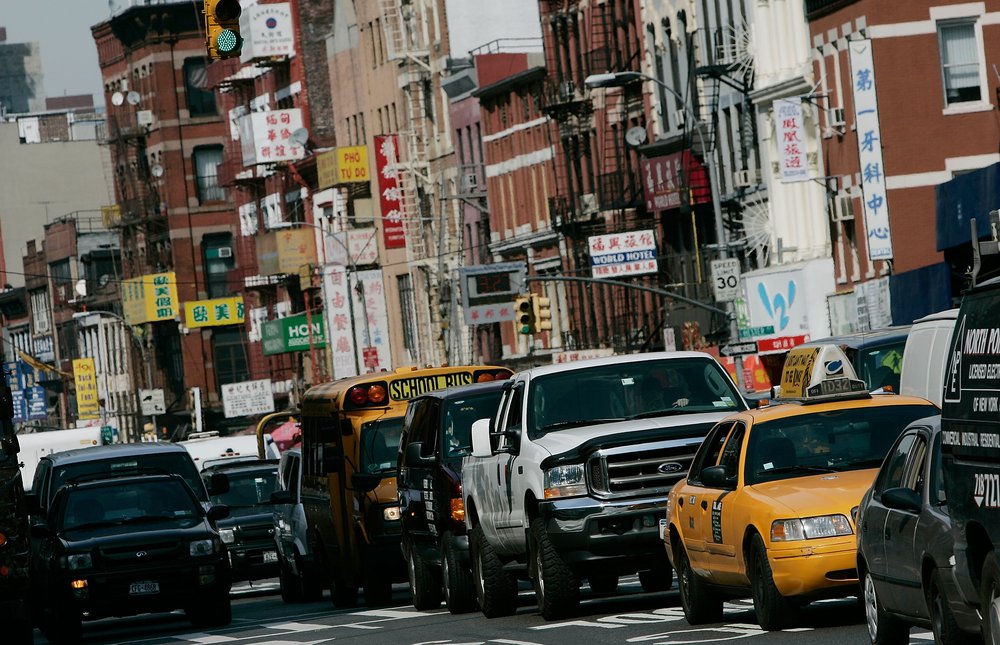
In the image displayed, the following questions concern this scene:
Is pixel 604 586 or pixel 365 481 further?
pixel 365 481

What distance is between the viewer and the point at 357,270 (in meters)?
98.0

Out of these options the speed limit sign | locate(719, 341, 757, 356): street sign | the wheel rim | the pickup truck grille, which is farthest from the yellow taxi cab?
the speed limit sign

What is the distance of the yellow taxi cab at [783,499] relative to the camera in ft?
50.0

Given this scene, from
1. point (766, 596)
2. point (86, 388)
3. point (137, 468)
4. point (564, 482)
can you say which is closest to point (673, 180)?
point (137, 468)

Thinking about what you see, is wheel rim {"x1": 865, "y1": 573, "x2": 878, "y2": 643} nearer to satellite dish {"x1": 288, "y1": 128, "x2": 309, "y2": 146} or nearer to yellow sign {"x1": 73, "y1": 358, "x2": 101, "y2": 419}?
satellite dish {"x1": 288, "y1": 128, "x2": 309, "y2": 146}

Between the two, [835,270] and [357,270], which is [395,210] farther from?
[835,270]

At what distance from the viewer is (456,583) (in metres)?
22.1

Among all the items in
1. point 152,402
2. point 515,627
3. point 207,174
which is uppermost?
Answer: point 207,174

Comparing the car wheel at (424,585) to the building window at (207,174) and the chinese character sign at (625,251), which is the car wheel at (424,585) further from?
the building window at (207,174)

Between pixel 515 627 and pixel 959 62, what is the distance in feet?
108

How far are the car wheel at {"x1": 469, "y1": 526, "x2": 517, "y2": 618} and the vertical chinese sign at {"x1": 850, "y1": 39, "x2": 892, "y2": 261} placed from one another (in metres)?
28.3

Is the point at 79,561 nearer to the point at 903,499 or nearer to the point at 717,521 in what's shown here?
the point at 717,521

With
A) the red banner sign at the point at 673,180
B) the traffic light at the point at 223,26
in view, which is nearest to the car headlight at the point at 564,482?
the traffic light at the point at 223,26

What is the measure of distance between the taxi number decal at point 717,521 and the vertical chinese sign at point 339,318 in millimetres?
82709
